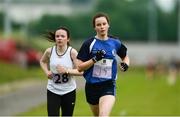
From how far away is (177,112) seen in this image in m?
20.6

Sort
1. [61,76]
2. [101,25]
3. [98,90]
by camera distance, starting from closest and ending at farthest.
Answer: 1. [101,25]
2. [98,90]
3. [61,76]

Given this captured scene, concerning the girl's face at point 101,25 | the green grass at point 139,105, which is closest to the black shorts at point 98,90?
the girl's face at point 101,25

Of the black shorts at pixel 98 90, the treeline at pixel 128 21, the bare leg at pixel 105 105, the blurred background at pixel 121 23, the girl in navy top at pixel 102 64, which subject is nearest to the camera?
the bare leg at pixel 105 105

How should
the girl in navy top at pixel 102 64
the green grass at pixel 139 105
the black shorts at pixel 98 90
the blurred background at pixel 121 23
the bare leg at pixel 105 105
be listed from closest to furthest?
the bare leg at pixel 105 105 → the girl in navy top at pixel 102 64 → the black shorts at pixel 98 90 → the green grass at pixel 139 105 → the blurred background at pixel 121 23

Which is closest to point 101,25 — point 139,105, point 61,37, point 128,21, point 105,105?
point 61,37

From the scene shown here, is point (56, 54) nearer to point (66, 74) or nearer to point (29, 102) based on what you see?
point (66, 74)

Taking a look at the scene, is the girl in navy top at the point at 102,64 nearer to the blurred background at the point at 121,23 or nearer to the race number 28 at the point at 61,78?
the race number 28 at the point at 61,78

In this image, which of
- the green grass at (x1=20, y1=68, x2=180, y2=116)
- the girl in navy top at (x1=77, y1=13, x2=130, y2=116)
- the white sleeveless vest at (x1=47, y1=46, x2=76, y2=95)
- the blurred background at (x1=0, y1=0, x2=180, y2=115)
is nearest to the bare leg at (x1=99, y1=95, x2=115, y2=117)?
the girl in navy top at (x1=77, y1=13, x2=130, y2=116)

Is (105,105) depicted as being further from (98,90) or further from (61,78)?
(61,78)

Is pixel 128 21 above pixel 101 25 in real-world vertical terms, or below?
below

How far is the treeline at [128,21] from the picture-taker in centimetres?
9494

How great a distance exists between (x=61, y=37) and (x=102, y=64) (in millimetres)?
1109

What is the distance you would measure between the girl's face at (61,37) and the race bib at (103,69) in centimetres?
93

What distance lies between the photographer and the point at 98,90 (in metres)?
12.6
